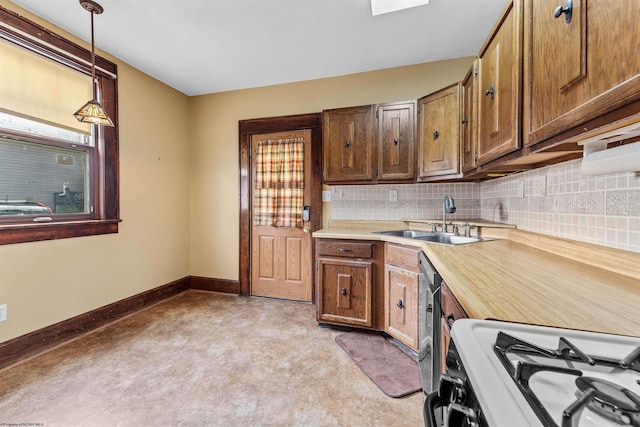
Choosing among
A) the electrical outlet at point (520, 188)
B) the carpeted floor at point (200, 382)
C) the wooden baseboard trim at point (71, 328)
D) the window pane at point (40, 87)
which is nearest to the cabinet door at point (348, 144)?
the electrical outlet at point (520, 188)

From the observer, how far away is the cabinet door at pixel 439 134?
6.94ft

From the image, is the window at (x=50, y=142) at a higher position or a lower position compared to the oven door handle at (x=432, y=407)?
higher

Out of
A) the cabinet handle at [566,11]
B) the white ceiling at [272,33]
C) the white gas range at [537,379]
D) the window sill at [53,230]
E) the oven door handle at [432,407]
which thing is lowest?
the oven door handle at [432,407]

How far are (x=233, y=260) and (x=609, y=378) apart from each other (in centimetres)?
339

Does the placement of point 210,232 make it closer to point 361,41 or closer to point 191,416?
point 191,416

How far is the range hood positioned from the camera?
2.31 ft

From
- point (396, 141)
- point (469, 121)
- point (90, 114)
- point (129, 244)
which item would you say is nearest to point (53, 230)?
point (129, 244)

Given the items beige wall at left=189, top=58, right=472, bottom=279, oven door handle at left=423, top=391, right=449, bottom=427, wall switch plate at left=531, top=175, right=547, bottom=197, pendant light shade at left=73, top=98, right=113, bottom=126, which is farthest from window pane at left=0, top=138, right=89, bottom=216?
wall switch plate at left=531, top=175, right=547, bottom=197

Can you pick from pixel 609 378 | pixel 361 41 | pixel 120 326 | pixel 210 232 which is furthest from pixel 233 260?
pixel 609 378

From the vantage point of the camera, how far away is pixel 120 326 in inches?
98.4

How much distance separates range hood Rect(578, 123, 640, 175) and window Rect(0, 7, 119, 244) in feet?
10.6

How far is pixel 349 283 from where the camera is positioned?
2305 millimetres

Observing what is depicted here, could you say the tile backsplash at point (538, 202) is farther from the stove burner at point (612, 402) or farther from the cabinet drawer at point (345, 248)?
the stove burner at point (612, 402)

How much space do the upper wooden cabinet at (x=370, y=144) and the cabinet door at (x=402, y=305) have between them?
0.92 metres
